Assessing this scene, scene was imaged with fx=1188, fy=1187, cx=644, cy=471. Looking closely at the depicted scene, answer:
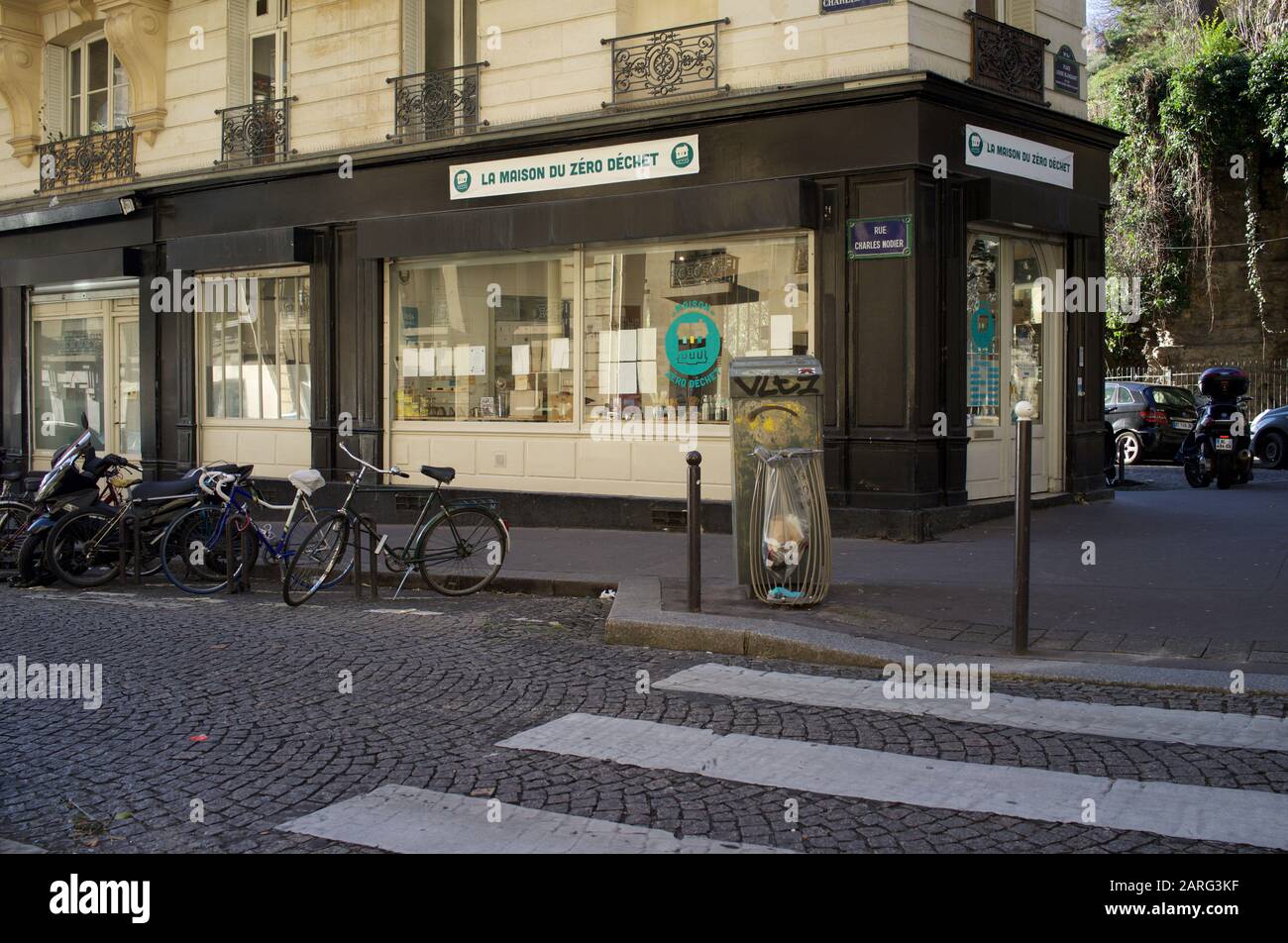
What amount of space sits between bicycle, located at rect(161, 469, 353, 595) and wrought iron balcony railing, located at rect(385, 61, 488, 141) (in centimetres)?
548

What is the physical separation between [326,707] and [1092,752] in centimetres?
341

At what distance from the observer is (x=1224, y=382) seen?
49.6ft

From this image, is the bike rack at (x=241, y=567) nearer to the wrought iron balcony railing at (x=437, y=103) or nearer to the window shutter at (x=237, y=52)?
the wrought iron balcony railing at (x=437, y=103)

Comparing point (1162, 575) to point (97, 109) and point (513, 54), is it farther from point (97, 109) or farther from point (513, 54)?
point (97, 109)

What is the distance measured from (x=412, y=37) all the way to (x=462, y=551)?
7340 millimetres

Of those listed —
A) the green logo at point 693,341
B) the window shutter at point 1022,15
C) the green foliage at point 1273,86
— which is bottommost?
the green logo at point 693,341

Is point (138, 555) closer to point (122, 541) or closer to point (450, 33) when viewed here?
point (122, 541)

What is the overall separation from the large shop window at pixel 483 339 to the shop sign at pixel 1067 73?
5.54 metres

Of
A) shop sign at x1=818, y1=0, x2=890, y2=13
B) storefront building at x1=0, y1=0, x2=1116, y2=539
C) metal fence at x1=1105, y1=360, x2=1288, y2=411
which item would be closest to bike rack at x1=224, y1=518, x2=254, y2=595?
storefront building at x1=0, y1=0, x2=1116, y2=539

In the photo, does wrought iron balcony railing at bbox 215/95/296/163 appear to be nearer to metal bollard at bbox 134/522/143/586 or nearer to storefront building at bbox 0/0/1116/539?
storefront building at bbox 0/0/1116/539

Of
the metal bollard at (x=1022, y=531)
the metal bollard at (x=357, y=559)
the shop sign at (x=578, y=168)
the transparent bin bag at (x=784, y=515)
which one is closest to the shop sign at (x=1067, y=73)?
the shop sign at (x=578, y=168)

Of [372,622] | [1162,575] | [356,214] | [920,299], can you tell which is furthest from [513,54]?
[1162,575]

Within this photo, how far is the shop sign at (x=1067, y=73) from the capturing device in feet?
41.5

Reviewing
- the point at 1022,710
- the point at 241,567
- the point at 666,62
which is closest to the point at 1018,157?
the point at 666,62
